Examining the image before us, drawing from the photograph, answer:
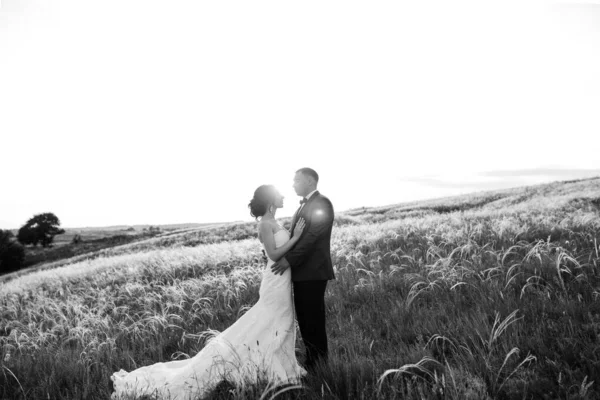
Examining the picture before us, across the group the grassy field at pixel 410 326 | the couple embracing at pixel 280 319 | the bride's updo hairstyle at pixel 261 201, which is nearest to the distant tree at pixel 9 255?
the grassy field at pixel 410 326

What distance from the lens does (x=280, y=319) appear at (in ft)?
16.2

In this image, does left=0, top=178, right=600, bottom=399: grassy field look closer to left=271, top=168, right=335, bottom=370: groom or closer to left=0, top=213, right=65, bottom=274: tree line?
left=271, top=168, right=335, bottom=370: groom

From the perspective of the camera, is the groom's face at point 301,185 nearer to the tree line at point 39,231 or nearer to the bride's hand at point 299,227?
the bride's hand at point 299,227

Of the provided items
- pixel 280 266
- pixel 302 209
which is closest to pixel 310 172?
pixel 302 209

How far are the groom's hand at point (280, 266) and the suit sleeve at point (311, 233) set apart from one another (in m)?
0.07

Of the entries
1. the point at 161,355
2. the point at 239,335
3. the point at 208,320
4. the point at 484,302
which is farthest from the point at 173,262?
the point at 484,302

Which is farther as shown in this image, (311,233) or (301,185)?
(301,185)

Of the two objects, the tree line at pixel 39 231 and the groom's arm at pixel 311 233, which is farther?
the tree line at pixel 39 231

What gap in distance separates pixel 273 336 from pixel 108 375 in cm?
253

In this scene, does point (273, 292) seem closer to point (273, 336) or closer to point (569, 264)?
point (273, 336)

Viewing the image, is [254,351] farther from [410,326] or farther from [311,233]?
[410,326]

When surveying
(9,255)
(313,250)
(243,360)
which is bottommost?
(243,360)

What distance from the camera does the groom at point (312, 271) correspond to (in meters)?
4.68

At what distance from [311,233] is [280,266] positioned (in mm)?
637
